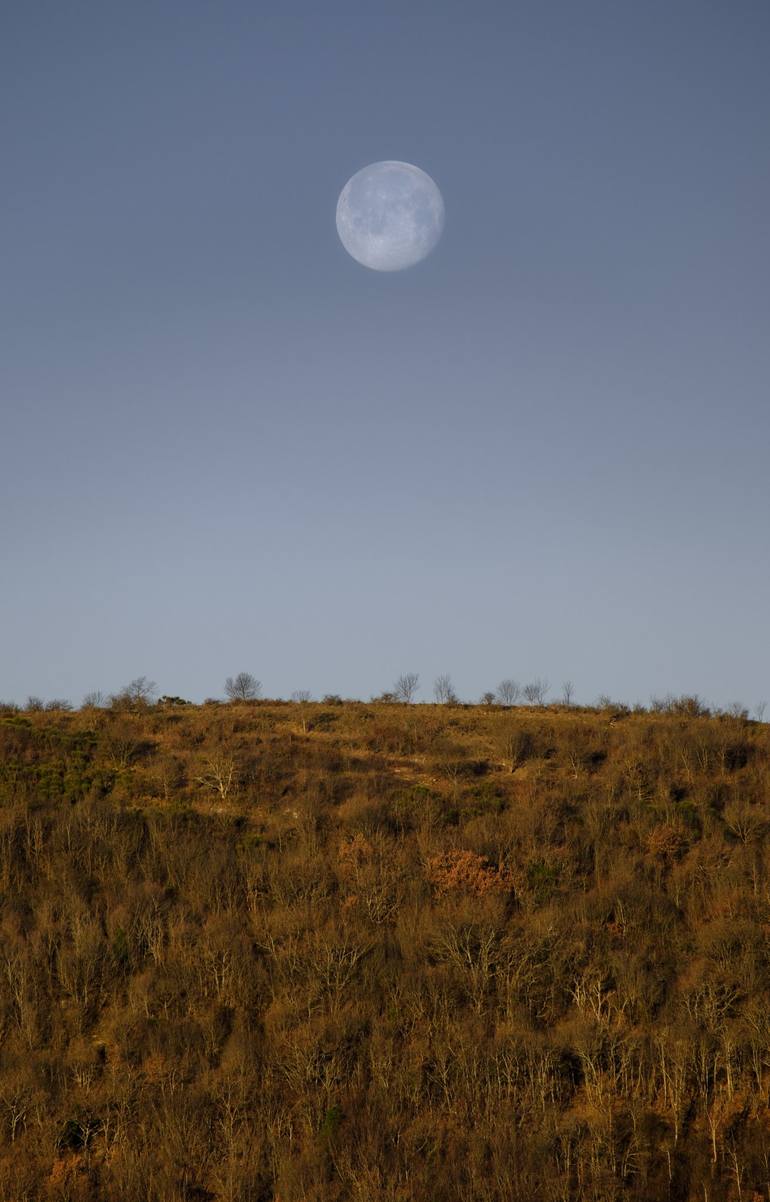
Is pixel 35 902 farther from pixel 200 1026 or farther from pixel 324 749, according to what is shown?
pixel 324 749

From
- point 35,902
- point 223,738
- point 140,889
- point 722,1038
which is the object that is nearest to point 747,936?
point 722,1038

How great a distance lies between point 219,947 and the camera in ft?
116

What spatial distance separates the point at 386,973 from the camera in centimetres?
3394

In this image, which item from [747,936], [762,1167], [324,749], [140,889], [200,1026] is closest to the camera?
[762,1167]

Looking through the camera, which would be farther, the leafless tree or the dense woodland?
A: the leafless tree

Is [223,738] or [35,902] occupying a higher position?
[223,738]

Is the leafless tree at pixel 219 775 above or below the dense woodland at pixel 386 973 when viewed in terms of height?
above

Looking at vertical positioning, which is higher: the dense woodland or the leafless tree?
Result: the leafless tree

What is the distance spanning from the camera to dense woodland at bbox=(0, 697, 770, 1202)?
26047mm

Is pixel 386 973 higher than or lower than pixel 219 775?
lower

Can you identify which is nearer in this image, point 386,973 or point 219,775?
point 386,973

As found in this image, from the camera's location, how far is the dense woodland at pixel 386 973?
26.0 m

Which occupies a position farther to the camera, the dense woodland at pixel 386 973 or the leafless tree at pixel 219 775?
the leafless tree at pixel 219 775

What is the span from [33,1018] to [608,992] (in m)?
20.6
